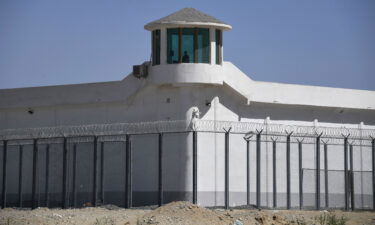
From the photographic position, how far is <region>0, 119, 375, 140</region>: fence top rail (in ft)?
124

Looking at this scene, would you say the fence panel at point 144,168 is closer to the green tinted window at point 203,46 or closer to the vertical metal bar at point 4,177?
the green tinted window at point 203,46

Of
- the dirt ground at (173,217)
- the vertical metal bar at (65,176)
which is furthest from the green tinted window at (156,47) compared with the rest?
the dirt ground at (173,217)

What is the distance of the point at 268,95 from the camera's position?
41562 millimetres

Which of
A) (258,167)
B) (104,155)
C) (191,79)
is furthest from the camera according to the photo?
(104,155)

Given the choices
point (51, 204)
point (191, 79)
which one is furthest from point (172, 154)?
point (51, 204)

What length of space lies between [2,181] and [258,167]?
42.3ft

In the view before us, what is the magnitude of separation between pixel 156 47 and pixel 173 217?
37.0ft

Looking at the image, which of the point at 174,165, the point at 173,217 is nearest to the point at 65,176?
the point at 174,165

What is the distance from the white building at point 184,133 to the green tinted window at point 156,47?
0.04 m

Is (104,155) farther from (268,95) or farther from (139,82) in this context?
(268,95)

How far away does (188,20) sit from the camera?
127 ft

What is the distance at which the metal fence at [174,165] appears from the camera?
126 feet

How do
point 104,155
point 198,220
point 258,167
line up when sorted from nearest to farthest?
point 198,220
point 258,167
point 104,155

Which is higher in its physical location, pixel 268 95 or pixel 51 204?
pixel 268 95
